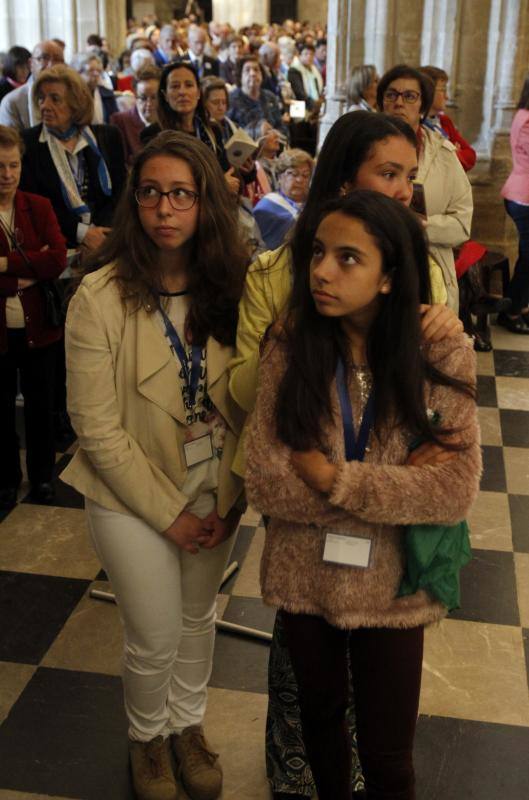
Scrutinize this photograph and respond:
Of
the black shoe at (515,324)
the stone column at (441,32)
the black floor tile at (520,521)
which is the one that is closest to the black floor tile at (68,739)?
the black floor tile at (520,521)

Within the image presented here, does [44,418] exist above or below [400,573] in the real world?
below

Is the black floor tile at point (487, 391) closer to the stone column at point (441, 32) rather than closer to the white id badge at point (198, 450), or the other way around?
the white id badge at point (198, 450)

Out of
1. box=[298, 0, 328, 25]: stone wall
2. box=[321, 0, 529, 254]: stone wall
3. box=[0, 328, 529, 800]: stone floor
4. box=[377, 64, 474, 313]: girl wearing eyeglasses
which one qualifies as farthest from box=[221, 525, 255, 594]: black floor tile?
box=[298, 0, 328, 25]: stone wall

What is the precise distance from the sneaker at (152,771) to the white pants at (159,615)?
3cm

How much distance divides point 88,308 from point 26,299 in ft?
6.21

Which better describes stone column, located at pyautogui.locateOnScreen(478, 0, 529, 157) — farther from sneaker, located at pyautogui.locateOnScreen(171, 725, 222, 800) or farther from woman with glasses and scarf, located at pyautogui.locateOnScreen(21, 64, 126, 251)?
sneaker, located at pyautogui.locateOnScreen(171, 725, 222, 800)

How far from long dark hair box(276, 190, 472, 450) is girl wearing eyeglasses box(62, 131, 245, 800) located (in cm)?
36

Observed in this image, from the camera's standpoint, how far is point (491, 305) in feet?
21.6

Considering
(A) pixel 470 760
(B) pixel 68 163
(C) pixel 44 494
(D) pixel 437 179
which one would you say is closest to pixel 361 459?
(A) pixel 470 760

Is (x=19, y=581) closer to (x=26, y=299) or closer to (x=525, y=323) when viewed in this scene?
(x=26, y=299)

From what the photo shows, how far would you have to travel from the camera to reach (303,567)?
190 centimetres

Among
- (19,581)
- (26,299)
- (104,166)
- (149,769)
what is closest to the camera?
(149,769)

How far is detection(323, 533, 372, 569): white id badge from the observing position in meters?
1.83

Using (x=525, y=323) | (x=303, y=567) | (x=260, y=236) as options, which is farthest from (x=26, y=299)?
(x=525, y=323)
